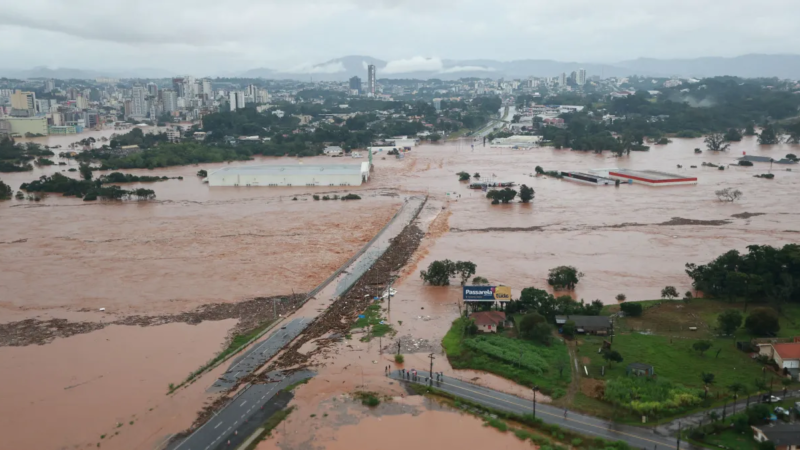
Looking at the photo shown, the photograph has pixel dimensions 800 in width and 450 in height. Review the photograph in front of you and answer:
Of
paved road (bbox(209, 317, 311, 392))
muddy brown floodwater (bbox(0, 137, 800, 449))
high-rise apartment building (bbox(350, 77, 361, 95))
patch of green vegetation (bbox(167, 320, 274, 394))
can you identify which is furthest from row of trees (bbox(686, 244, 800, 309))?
high-rise apartment building (bbox(350, 77, 361, 95))

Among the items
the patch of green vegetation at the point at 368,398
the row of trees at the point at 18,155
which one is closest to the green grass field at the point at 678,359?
the patch of green vegetation at the point at 368,398

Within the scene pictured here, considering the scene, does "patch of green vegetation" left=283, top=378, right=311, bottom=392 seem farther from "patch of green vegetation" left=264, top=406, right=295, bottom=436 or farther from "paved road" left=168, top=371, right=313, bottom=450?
"patch of green vegetation" left=264, top=406, right=295, bottom=436

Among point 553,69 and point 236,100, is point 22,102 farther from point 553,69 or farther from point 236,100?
point 553,69

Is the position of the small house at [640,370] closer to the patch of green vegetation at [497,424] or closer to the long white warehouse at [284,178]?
the patch of green vegetation at [497,424]

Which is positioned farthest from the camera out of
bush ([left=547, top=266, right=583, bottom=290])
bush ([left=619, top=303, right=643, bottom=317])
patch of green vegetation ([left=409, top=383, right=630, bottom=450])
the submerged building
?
the submerged building

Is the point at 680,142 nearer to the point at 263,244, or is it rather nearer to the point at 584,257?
the point at 584,257

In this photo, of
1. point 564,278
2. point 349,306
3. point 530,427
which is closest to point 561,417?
point 530,427
